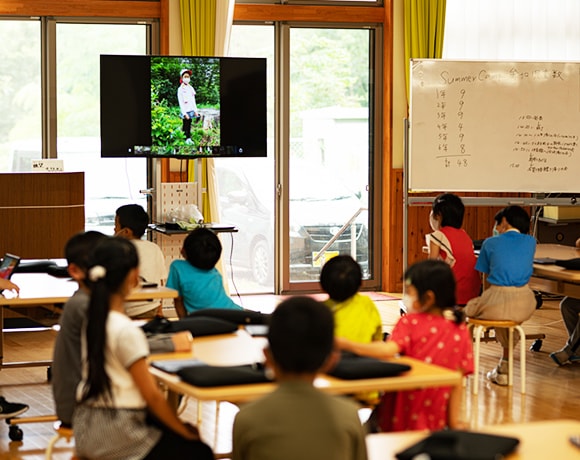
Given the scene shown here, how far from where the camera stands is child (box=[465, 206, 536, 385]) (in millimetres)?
6066

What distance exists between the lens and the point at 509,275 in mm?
6086

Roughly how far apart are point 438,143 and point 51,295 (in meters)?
4.05

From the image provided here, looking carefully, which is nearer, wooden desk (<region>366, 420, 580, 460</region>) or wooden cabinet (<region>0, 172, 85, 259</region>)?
wooden desk (<region>366, 420, 580, 460</region>)

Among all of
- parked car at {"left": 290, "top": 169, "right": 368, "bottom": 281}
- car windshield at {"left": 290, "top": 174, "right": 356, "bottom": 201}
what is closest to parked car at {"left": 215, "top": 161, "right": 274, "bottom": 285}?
parked car at {"left": 290, "top": 169, "right": 368, "bottom": 281}

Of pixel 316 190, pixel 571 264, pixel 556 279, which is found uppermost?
pixel 316 190

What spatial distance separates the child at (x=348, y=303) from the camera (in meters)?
3.94

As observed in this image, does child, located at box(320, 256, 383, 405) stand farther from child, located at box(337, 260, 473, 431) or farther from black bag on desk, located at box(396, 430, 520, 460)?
black bag on desk, located at box(396, 430, 520, 460)

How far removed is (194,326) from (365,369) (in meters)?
0.95

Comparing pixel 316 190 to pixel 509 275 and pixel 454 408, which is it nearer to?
pixel 509 275

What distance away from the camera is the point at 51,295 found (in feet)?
16.0

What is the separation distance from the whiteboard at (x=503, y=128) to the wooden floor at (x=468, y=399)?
1334mm

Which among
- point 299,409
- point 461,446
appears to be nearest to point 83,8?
point 299,409

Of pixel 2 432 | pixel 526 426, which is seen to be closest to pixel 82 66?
pixel 2 432

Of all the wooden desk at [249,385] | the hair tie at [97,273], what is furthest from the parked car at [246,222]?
the hair tie at [97,273]
